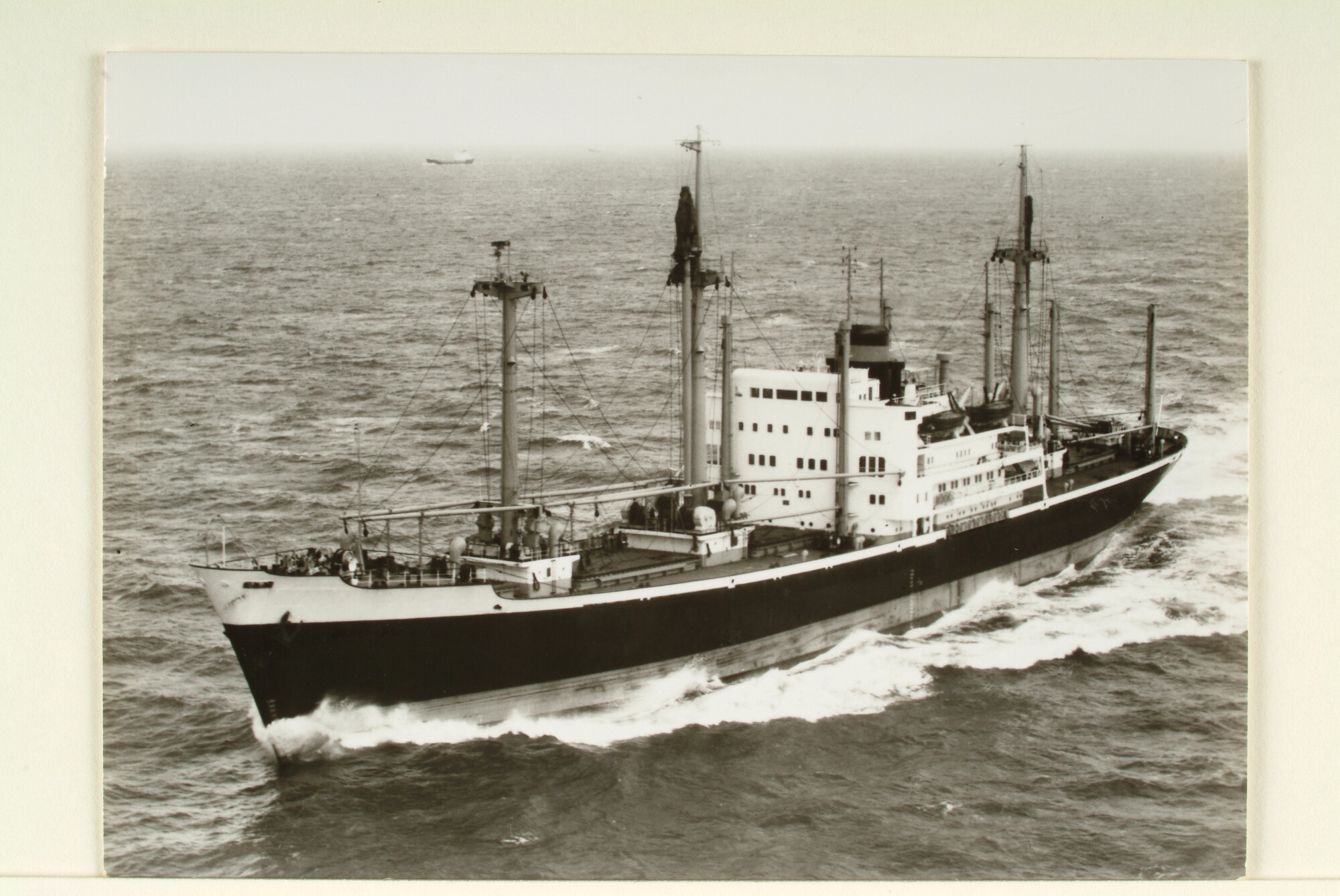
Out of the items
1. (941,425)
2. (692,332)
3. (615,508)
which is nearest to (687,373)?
(692,332)

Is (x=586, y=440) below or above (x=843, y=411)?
below

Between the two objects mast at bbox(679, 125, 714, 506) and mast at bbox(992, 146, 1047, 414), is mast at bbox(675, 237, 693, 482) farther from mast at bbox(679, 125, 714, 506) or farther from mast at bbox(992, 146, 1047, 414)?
mast at bbox(992, 146, 1047, 414)

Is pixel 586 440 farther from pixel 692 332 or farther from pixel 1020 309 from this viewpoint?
pixel 1020 309

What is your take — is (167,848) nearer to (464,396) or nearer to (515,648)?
(515,648)

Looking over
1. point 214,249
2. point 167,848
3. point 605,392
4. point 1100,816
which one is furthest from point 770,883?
point 605,392

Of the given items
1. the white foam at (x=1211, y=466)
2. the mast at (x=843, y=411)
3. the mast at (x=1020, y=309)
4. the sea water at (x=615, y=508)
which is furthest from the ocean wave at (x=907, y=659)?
the mast at (x=1020, y=309)

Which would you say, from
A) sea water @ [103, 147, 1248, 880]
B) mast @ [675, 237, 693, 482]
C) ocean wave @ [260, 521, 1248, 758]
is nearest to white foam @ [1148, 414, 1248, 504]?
sea water @ [103, 147, 1248, 880]
